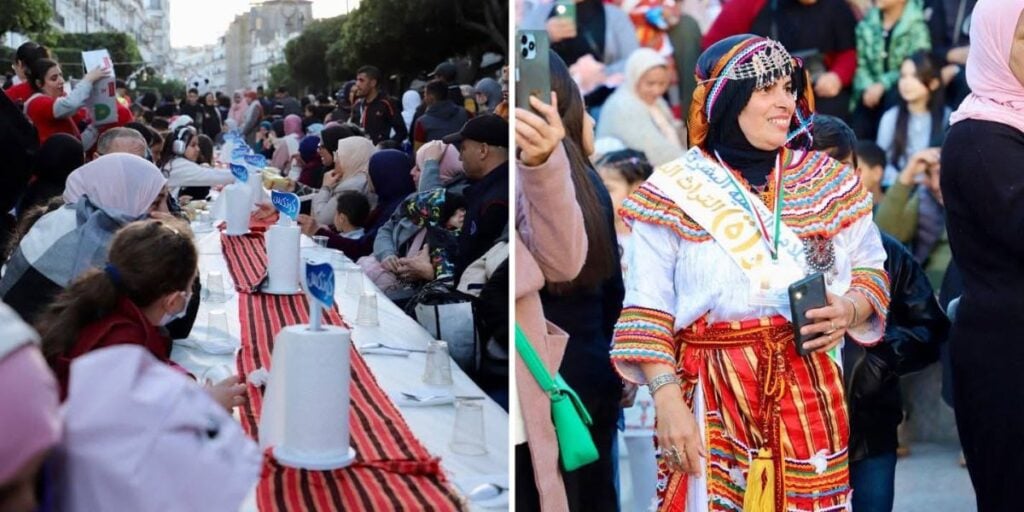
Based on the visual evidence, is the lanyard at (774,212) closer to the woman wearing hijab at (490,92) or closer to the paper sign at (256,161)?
the woman wearing hijab at (490,92)

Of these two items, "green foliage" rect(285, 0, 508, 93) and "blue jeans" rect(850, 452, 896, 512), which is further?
"green foliage" rect(285, 0, 508, 93)

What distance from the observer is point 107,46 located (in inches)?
123

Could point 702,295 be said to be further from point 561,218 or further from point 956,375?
point 956,375

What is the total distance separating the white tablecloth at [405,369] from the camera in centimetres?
173

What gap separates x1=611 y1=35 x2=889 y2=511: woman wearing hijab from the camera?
5.25 ft

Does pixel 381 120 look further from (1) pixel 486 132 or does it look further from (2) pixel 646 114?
(2) pixel 646 114

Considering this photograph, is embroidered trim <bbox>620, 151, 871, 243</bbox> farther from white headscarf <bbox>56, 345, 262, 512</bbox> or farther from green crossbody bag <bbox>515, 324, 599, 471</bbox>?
white headscarf <bbox>56, 345, 262, 512</bbox>

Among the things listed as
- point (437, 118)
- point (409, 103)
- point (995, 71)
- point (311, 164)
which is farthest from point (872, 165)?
point (409, 103)

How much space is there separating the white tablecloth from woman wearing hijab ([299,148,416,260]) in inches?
23.0

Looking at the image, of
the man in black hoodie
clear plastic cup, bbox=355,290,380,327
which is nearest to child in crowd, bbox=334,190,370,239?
the man in black hoodie

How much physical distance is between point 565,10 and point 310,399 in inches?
28.5

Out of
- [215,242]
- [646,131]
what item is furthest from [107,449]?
[215,242]

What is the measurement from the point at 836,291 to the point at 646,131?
758mm

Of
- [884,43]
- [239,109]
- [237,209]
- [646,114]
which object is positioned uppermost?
[884,43]
